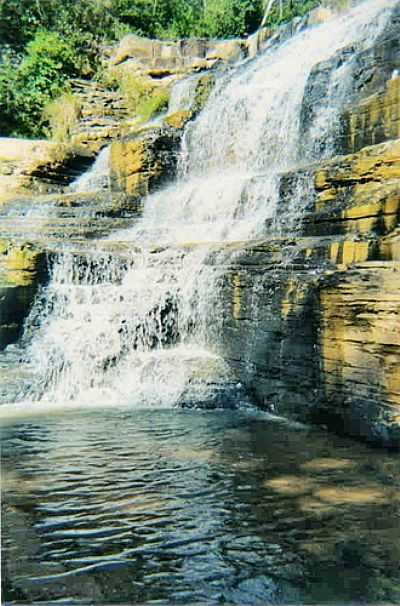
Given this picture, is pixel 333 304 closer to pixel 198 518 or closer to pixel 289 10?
pixel 198 518

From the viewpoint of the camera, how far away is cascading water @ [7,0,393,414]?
25.9 feet

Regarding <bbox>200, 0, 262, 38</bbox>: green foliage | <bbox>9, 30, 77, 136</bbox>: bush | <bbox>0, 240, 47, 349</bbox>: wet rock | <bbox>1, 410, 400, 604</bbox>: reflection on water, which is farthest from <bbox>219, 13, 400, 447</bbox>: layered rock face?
<bbox>200, 0, 262, 38</bbox>: green foliage

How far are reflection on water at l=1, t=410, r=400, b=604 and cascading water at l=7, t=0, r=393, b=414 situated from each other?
6.68 ft

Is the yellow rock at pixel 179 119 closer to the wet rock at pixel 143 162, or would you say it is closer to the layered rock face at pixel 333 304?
the wet rock at pixel 143 162

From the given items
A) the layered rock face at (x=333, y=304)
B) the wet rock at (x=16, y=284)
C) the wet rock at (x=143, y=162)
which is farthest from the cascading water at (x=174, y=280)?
the layered rock face at (x=333, y=304)

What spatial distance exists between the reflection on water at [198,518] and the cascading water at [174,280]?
2037mm

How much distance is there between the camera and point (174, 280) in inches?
344

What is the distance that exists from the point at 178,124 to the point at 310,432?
9.75 m

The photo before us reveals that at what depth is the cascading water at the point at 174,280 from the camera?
7902mm

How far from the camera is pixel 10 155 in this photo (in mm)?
13695

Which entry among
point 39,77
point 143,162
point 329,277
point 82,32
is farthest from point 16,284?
point 82,32

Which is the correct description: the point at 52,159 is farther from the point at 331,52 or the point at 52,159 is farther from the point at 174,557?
the point at 174,557

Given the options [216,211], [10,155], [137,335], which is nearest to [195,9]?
[10,155]

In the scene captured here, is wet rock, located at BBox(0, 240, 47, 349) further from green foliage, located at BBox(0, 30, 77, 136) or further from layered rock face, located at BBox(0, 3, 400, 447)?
green foliage, located at BBox(0, 30, 77, 136)
